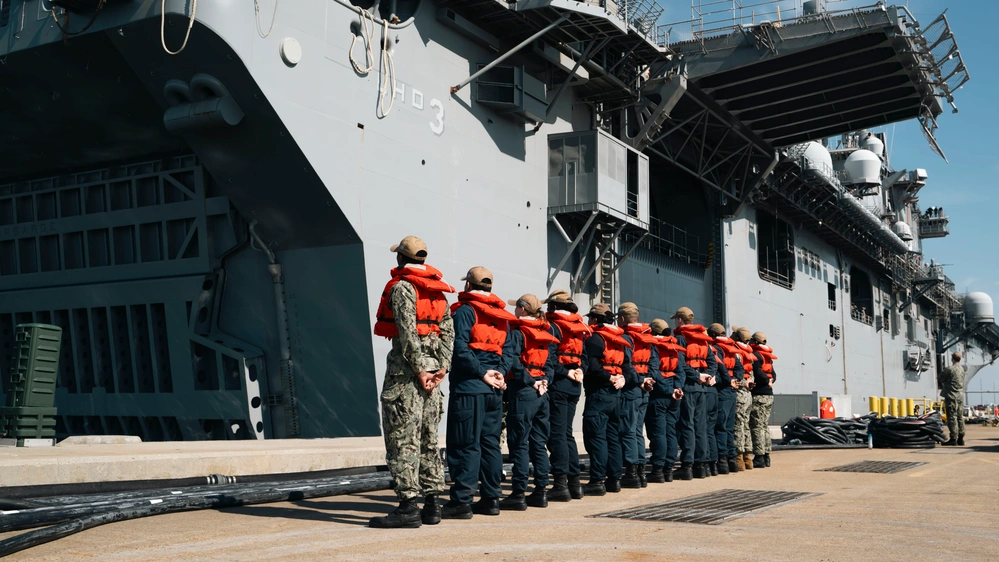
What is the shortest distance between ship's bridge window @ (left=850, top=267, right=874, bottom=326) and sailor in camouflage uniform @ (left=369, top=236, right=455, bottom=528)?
131ft

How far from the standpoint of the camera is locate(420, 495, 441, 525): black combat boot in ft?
20.8

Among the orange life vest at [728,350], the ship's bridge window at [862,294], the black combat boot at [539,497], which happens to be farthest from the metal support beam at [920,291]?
the black combat boot at [539,497]

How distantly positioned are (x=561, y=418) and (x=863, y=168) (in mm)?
31796

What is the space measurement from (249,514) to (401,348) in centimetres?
178

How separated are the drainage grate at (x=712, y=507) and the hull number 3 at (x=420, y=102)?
7553 mm

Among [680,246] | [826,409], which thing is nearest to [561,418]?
[826,409]

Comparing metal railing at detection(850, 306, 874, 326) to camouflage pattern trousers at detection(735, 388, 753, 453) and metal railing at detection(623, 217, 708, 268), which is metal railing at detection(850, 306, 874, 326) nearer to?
metal railing at detection(623, 217, 708, 268)

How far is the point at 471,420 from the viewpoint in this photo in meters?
6.64

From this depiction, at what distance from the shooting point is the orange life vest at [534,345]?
25.0 feet

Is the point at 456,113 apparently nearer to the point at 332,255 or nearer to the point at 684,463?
the point at 332,255

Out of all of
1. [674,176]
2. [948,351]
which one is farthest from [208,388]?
[948,351]

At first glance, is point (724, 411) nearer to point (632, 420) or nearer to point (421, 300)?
point (632, 420)

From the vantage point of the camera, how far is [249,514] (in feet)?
21.7

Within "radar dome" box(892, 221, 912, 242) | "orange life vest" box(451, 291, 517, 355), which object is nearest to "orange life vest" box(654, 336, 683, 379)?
"orange life vest" box(451, 291, 517, 355)
